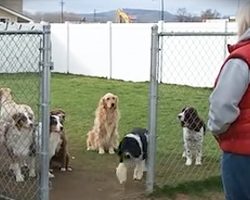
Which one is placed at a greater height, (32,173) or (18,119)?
(18,119)

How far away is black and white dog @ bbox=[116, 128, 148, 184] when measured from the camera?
624 centimetres

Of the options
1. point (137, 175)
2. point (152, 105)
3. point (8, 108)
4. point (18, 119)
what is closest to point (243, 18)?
point (152, 105)

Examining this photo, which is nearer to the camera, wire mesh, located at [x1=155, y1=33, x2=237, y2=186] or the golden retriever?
wire mesh, located at [x1=155, y1=33, x2=237, y2=186]

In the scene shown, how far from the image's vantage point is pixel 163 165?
7156 millimetres

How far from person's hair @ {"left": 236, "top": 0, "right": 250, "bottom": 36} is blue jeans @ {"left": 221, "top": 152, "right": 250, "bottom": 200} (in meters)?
0.62

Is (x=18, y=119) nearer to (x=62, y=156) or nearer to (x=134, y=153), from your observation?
(x=62, y=156)

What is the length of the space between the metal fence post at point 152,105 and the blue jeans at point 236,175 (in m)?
2.73

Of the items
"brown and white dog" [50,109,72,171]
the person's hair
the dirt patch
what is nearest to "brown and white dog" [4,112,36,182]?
the dirt patch

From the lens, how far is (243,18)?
2771mm

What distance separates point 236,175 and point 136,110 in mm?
9259

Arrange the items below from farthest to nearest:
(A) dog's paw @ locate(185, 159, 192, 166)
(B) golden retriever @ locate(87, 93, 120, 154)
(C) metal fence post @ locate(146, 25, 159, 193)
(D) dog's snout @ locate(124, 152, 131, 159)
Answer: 1. (B) golden retriever @ locate(87, 93, 120, 154)
2. (A) dog's paw @ locate(185, 159, 192, 166)
3. (D) dog's snout @ locate(124, 152, 131, 159)
4. (C) metal fence post @ locate(146, 25, 159, 193)

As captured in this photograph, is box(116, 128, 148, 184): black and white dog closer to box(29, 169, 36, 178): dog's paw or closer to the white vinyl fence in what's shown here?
box(29, 169, 36, 178): dog's paw

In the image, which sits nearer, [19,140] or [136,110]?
[19,140]

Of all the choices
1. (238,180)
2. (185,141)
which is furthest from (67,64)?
(238,180)
